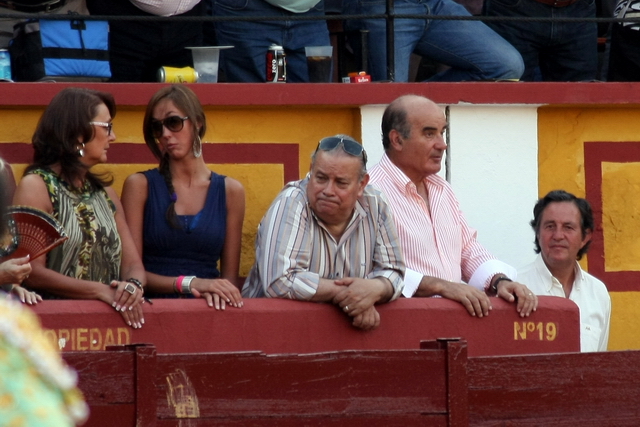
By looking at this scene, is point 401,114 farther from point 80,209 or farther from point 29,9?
point 29,9

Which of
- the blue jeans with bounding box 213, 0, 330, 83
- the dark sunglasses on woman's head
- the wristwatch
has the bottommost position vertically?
the wristwatch

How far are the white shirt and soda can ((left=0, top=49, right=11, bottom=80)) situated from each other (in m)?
2.43

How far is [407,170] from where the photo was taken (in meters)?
5.41

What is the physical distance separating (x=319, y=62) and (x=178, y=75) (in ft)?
2.17

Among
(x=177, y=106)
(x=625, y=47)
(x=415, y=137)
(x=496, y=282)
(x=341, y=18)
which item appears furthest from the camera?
(x=625, y=47)

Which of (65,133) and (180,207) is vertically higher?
(65,133)

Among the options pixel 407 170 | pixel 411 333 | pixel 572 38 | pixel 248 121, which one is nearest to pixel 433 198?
pixel 407 170

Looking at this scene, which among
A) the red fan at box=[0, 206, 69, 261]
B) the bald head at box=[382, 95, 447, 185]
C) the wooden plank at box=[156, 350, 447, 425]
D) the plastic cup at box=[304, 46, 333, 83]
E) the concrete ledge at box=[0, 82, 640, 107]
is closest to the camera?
the red fan at box=[0, 206, 69, 261]

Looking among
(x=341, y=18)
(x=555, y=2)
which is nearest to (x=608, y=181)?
(x=555, y=2)

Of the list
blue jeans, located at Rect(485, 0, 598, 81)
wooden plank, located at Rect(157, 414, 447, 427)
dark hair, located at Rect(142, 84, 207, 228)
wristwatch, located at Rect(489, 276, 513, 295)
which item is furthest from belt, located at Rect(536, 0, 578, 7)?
wooden plank, located at Rect(157, 414, 447, 427)

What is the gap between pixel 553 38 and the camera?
660 centimetres

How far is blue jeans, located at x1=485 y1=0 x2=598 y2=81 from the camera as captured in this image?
21.6ft

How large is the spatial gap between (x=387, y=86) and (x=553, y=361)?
165 centimetres

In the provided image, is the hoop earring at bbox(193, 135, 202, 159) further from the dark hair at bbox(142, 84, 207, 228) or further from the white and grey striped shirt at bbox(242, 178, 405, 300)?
the white and grey striped shirt at bbox(242, 178, 405, 300)
